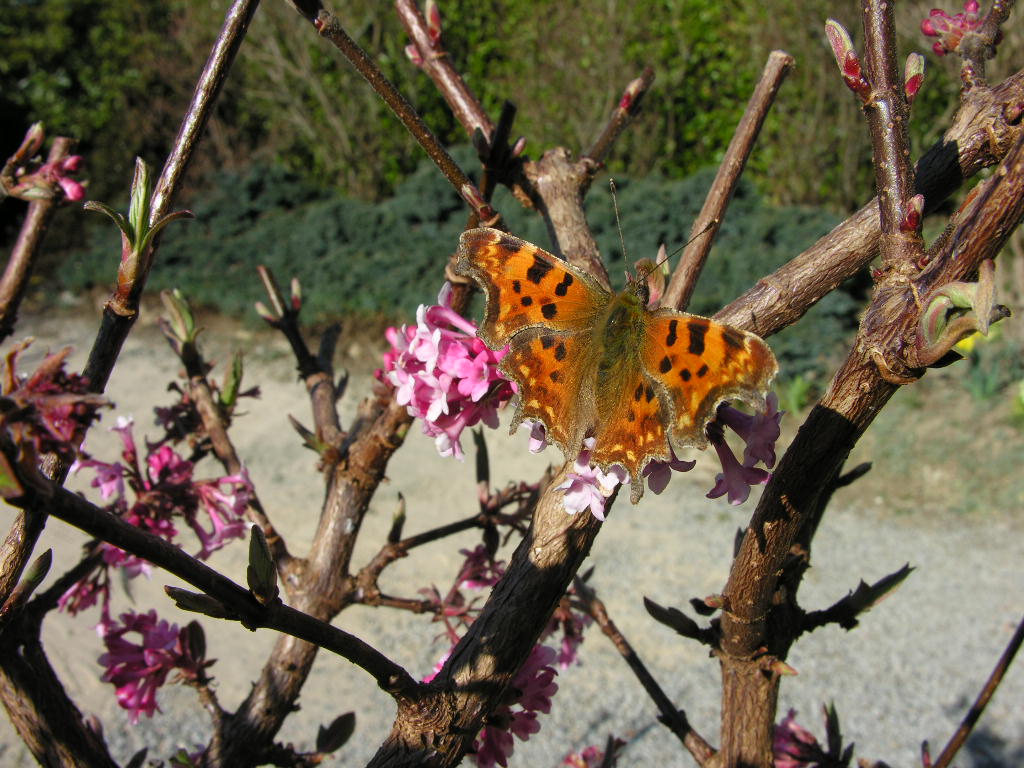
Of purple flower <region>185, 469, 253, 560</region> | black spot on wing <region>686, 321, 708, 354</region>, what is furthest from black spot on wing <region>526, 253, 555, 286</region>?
purple flower <region>185, 469, 253, 560</region>

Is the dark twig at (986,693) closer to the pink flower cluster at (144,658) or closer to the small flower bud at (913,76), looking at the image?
the small flower bud at (913,76)

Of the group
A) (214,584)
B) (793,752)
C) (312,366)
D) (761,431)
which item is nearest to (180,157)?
(214,584)

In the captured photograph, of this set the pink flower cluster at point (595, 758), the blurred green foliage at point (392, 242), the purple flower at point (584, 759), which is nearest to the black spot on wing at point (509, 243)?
the pink flower cluster at point (595, 758)

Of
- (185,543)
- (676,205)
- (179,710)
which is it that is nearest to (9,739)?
(179,710)

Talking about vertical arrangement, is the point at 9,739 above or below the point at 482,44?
below

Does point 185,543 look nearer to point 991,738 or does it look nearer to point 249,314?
point 249,314

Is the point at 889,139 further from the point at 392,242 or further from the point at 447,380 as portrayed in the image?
the point at 392,242

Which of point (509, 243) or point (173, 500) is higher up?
point (509, 243)
